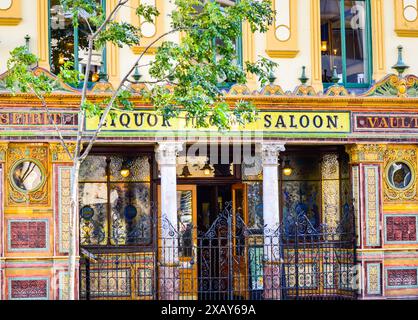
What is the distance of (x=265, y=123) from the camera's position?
69.2 ft

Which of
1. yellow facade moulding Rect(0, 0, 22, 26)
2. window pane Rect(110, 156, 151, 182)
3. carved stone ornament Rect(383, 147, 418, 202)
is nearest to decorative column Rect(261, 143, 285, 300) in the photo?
carved stone ornament Rect(383, 147, 418, 202)

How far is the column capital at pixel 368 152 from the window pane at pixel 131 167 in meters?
4.73

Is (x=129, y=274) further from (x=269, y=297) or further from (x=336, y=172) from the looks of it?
(x=336, y=172)

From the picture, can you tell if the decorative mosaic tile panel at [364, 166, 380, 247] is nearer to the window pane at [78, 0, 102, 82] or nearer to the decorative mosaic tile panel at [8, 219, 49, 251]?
the window pane at [78, 0, 102, 82]

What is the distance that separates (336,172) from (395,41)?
11.1 feet

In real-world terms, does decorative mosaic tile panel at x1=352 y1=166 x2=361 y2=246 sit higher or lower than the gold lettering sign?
lower

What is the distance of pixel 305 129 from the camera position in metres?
21.2

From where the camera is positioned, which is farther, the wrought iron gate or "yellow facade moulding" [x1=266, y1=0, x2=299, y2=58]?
"yellow facade moulding" [x1=266, y1=0, x2=299, y2=58]

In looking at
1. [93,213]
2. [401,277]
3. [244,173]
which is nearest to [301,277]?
[401,277]

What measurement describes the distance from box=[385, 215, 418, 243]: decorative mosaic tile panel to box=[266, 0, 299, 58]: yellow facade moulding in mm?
4267

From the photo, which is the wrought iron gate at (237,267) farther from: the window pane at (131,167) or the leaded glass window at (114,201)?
the window pane at (131,167)

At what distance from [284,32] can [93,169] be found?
5296 mm

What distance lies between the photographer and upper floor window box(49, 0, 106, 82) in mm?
20828

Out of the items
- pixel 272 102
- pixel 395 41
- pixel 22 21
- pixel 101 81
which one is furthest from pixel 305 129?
pixel 22 21
